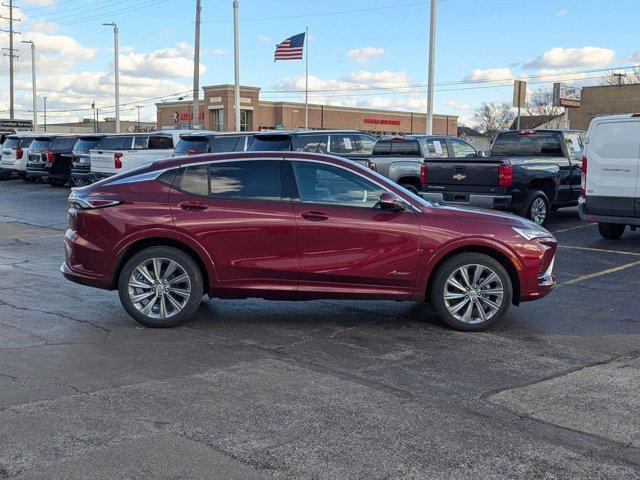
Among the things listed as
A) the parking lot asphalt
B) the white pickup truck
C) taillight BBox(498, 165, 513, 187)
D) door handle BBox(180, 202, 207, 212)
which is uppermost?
the white pickup truck

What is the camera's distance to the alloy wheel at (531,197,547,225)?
14.0 meters

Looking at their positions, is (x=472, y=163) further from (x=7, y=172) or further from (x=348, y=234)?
(x=7, y=172)

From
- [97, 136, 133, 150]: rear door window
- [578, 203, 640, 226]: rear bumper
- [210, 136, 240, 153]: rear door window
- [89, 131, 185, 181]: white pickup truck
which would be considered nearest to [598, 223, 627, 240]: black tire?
[578, 203, 640, 226]: rear bumper

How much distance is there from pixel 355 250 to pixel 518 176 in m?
7.69

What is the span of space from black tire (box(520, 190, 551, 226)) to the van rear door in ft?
5.28

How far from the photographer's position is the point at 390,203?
6.98 metres

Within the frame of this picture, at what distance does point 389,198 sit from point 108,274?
2.85m

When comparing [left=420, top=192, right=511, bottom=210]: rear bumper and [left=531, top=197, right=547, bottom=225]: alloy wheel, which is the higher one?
[left=420, top=192, right=511, bottom=210]: rear bumper

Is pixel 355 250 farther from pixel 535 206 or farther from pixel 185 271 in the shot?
pixel 535 206

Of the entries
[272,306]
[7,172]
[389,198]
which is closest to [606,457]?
[389,198]

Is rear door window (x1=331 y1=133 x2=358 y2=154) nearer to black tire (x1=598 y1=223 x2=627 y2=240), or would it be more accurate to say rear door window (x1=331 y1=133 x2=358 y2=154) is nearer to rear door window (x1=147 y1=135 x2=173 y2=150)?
black tire (x1=598 y1=223 x2=627 y2=240)

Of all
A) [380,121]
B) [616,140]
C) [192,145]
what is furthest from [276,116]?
[616,140]

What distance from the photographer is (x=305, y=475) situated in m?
3.94

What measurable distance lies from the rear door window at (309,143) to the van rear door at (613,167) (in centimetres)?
622
